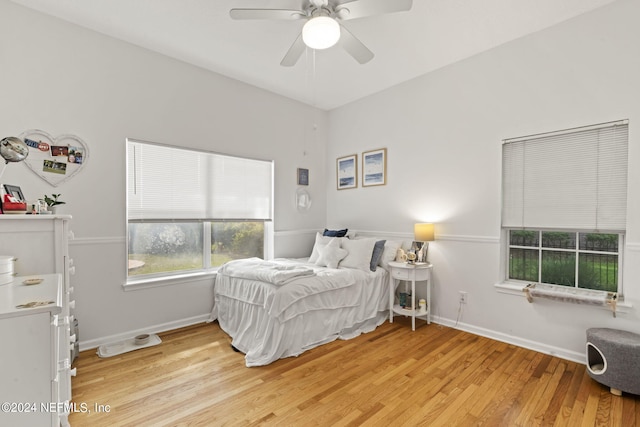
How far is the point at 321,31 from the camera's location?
195 cm

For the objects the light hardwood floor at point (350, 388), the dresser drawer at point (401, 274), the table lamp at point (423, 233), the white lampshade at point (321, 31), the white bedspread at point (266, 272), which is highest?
the white lampshade at point (321, 31)

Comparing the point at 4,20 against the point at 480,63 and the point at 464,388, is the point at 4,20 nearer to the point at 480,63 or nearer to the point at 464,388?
the point at 480,63

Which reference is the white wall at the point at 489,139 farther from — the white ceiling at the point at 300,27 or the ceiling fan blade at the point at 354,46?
the ceiling fan blade at the point at 354,46

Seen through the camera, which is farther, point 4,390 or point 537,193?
point 537,193

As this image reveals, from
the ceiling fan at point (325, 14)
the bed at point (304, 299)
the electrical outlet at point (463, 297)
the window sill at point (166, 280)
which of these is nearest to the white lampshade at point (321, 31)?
the ceiling fan at point (325, 14)

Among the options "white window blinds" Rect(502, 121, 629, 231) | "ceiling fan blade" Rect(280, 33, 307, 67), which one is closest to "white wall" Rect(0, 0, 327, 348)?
"ceiling fan blade" Rect(280, 33, 307, 67)

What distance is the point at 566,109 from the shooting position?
2666 millimetres

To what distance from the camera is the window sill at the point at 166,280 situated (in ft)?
9.97

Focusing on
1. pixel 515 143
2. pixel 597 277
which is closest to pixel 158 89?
pixel 515 143

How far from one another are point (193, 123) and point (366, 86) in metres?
2.21

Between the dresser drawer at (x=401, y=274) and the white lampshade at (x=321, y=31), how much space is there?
2.40m

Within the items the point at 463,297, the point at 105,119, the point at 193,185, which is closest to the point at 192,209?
the point at 193,185

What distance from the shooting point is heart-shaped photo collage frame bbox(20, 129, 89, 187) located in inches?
100

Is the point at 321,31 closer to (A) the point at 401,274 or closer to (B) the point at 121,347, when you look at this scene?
(A) the point at 401,274
